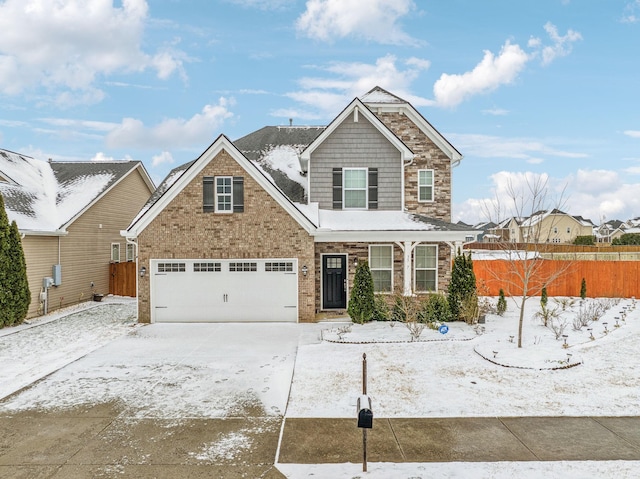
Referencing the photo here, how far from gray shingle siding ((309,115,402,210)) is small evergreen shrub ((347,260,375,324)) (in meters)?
3.09

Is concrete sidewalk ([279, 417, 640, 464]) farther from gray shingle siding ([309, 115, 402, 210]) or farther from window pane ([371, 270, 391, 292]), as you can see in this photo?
gray shingle siding ([309, 115, 402, 210])

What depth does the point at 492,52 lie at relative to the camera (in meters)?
18.3

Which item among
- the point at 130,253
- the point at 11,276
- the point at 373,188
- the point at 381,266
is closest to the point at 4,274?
the point at 11,276

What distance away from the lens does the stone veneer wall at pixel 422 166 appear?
52.9 feet

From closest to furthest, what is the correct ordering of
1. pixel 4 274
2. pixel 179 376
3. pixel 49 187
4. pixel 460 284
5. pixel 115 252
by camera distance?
pixel 179 376 → pixel 4 274 → pixel 460 284 → pixel 49 187 → pixel 115 252

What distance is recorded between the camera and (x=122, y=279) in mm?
20656

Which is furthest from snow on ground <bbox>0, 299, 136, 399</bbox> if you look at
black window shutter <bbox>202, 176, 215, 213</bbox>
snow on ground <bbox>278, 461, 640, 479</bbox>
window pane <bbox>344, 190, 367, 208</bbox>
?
window pane <bbox>344, 190, 367, 208</bbox>

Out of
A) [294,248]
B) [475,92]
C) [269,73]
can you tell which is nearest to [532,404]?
[294,248]

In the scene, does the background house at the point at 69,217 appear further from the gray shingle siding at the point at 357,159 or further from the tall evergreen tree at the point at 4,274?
the gray shingle siding at the point at 357,159

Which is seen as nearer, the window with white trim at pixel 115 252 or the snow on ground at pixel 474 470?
the snow on ground at pixel 474 470

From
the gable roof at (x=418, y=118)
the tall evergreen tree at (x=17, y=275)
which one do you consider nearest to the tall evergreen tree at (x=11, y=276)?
the tall evergreen tree at (x=17, y=275)

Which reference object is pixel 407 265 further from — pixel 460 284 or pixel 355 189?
pixel 355 189

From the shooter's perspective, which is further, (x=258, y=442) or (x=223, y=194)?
(x=223, y=194)

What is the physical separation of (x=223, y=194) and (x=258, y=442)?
9.60 m
